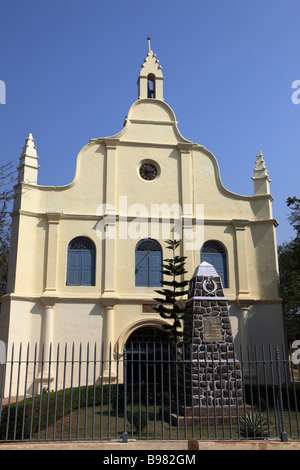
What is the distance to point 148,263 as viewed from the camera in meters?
18.4

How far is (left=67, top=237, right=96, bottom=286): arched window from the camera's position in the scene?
17.9 m

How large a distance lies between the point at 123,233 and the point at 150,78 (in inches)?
328

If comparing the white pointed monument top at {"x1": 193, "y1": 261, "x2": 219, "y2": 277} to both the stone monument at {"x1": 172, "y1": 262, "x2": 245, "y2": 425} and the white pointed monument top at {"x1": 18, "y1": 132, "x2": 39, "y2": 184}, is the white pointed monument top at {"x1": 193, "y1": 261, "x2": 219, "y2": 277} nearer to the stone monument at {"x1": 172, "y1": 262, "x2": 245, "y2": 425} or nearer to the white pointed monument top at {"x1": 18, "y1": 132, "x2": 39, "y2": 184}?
the stone monument at {"x1": 172, "y1": 262, "x2": 245, "y2": 425}

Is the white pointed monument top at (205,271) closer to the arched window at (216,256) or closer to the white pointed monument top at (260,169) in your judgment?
the arched window at (216,256)

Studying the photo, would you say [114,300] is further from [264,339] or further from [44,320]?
[264,339]

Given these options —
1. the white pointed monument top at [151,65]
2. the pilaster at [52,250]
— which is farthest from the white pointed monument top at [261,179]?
the pilaster at [52,250]

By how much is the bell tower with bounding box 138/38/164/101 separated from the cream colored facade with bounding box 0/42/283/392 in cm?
14

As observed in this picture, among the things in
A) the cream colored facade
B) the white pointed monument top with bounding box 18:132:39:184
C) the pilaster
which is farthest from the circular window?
the white pointed monument top with bounding box 18:132:39:184

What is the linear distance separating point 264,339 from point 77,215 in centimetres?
917

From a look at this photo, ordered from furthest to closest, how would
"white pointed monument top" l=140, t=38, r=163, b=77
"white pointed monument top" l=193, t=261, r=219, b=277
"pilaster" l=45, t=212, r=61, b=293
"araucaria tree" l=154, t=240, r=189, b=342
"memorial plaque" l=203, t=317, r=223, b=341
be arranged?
1. "white pointed monument top" l=140, t=38, r=163, b=77
2. "pilaster" l=45, t=212, r=61, b=293
3. "araucaria tree" l=154, t=240, r=189, b=342
4. "white pointed monument top" l=193, t=261, r=219, b=277
5. "memorial plaque" l=203, t=317, r=223, b=341

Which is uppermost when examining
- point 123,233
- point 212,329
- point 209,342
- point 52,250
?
point 123,233

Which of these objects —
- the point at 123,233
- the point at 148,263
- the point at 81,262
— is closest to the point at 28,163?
the point at 81,262

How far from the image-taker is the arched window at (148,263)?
18.2 meters

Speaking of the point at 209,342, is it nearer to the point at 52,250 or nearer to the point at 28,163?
the point at 52,250
